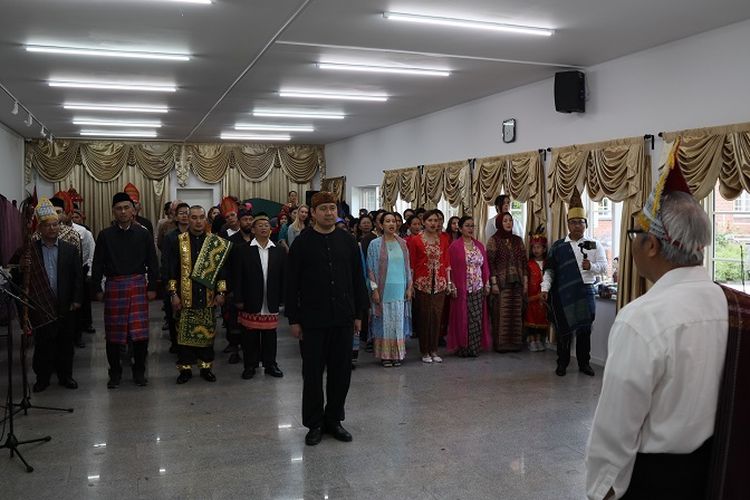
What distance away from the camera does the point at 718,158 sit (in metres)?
5.33

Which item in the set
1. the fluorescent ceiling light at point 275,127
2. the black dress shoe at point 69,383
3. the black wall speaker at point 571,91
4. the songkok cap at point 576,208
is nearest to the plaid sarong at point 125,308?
the black dress shoe at point 69,383

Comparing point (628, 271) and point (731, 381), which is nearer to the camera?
point (731, 381)

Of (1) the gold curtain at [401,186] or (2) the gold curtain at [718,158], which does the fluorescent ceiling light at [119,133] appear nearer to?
(1) the gold curtain at [401,186]

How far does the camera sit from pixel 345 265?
13.9 feet

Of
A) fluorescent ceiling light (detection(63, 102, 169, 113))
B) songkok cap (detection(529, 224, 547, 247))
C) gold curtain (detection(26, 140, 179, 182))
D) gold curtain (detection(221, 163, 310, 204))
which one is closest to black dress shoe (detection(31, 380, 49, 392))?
songkok cap (detection(529, 224, 547, 247))

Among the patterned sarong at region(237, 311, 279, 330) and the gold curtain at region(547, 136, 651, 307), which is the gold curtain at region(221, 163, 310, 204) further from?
the patterned sarong at region(237, 311, 279, 330)

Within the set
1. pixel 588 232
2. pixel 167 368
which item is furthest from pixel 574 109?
pixel 167 368

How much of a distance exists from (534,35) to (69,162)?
10847 millimetres

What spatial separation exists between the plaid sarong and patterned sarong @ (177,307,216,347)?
31 cm

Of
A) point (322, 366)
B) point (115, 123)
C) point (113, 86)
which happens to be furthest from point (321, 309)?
point (115, 123)

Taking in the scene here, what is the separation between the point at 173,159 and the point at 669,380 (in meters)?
13.9

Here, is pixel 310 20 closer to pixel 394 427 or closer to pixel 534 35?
pixel 534 35

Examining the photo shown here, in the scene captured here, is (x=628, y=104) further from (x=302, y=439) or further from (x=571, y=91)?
(x=302, y=439)

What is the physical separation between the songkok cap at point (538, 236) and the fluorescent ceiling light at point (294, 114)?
4157 millimetres
